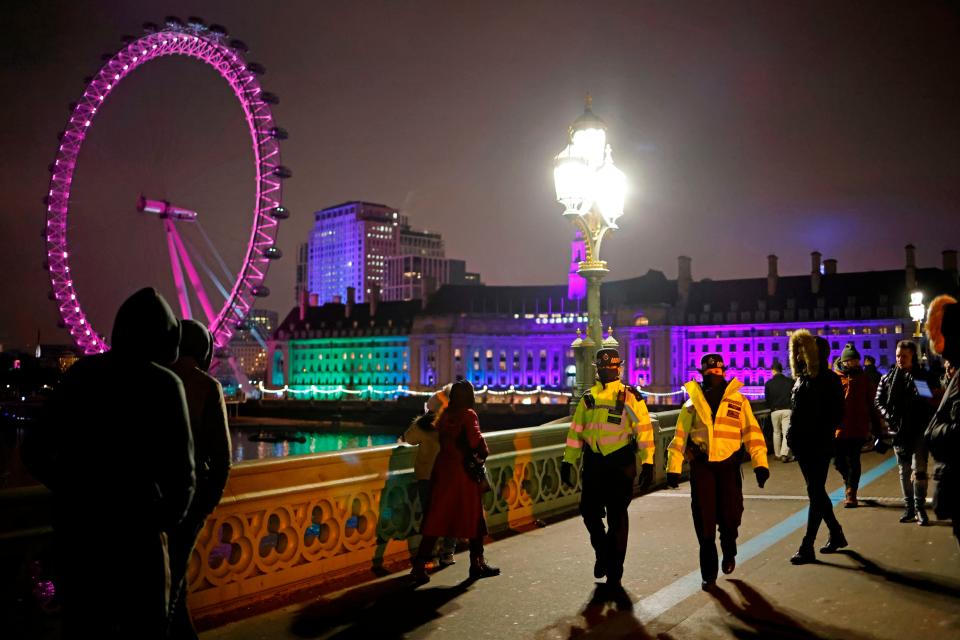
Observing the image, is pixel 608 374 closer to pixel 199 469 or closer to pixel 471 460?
pixel 471 460

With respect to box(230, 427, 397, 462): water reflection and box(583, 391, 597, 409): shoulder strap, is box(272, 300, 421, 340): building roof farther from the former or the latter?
box(583, 391, 597, 409): shoulder strap

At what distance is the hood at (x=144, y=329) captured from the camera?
13.6ft

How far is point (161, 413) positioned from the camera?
13.2 ft

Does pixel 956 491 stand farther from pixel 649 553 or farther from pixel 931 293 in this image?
pixel 931 293

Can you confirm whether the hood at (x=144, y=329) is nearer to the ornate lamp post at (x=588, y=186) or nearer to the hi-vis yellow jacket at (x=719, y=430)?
the hi-vis yellow jacket at (x=719, y=430)

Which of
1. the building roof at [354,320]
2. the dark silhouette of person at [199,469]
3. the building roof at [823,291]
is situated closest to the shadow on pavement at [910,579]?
the dark silhouette of person at [199,469]

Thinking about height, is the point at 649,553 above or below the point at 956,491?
below

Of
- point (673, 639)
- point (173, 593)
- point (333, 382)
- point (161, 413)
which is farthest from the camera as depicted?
point (333, 382)

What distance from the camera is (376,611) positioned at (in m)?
6.96

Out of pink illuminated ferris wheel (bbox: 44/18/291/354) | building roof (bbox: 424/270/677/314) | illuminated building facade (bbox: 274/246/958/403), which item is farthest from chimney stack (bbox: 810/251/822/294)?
pink illuminated ferris wheel (bbox: 44/18/291/354)

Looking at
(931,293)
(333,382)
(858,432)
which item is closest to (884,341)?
(931,293)

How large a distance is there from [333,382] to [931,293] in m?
94.8

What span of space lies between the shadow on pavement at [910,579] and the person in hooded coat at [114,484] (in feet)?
19.2

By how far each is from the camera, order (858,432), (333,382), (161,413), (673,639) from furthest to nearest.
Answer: (333,382) < (858,432) < (673,639) < (161,413)
